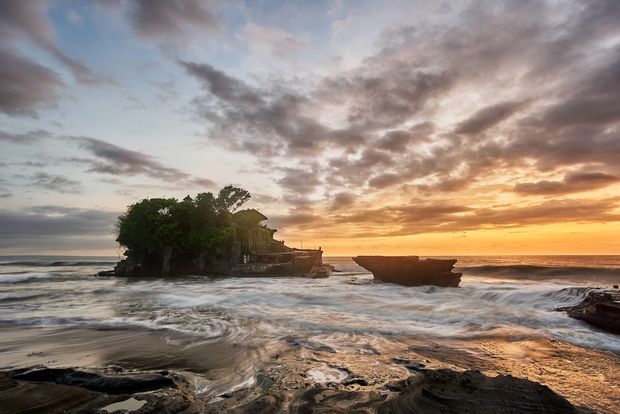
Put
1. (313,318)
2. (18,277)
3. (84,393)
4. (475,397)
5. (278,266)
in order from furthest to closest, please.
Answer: (278,266) < (18,277) < (313,318) < (84,393) < (475,397)

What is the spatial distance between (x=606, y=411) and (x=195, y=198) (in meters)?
53.9

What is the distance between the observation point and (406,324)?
15125 mm

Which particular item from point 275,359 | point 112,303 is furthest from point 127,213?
point 275,359

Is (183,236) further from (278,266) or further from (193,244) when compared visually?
(278,266)

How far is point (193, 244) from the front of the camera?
49625 millimetres

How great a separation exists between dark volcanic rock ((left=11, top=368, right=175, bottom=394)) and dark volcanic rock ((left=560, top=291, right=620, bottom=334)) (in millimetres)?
15804

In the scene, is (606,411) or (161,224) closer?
Result: (606,411)

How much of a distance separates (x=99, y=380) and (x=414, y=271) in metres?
32.3

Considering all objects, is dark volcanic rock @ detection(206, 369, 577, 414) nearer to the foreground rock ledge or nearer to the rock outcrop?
the foreground rock ledge

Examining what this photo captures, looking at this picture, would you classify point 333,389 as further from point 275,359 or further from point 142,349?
point 142,349

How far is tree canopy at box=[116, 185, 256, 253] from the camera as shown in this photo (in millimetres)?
48656

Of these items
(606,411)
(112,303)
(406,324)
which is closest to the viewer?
(606,411)

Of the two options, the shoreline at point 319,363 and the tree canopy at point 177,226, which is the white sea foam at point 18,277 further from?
the shoreline at point 319,363

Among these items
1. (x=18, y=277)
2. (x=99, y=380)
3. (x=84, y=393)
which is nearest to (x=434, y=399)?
(x=84, y=393)
